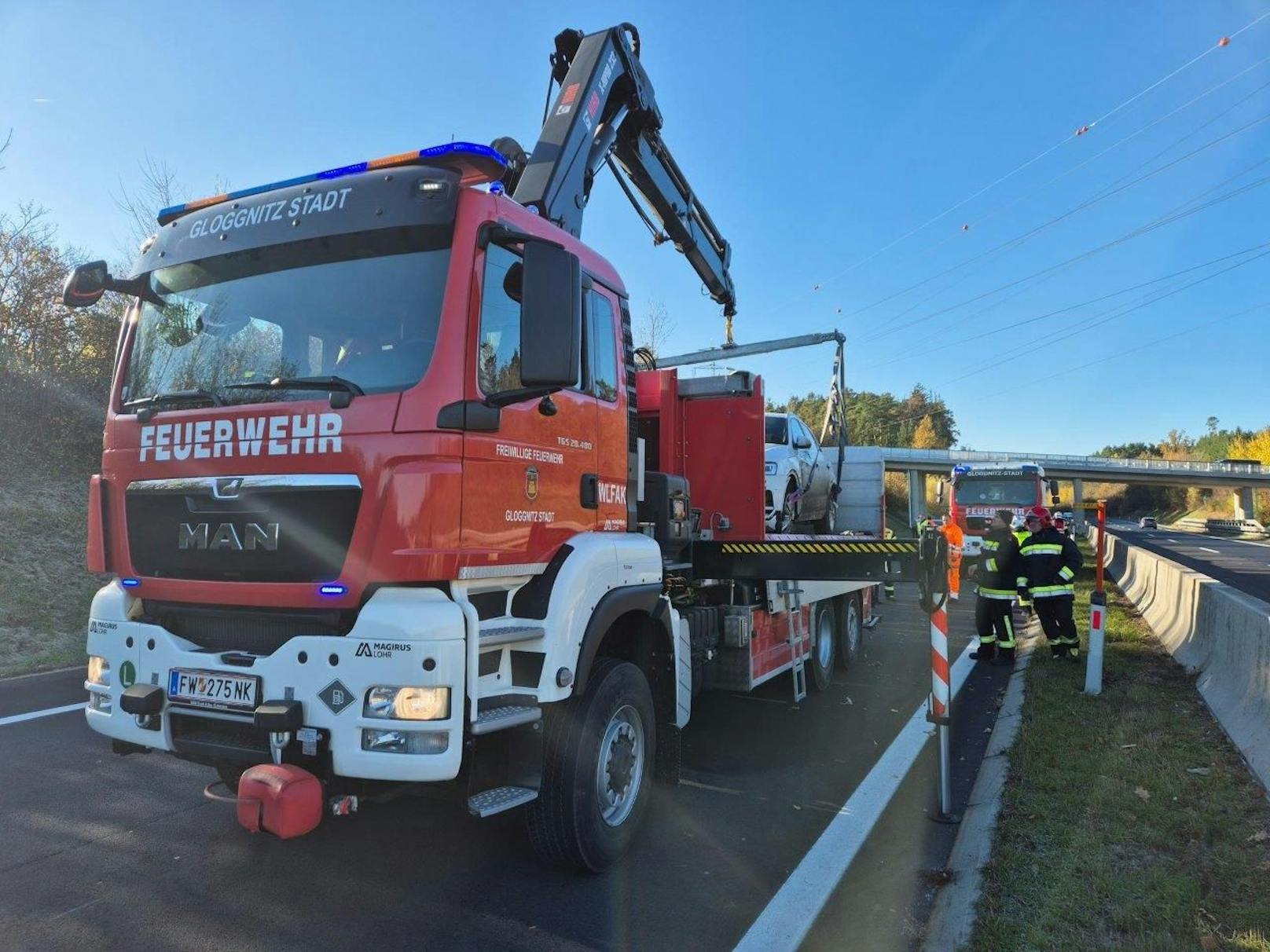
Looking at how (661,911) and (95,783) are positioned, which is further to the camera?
(95,783)

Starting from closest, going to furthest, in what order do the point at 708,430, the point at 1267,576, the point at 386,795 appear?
the point at 386,795 < the point at 708,430 < the point at 1267,576

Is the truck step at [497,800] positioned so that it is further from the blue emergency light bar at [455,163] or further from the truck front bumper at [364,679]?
the blue emergency light bar at [455,163]

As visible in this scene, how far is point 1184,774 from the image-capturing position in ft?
15.2

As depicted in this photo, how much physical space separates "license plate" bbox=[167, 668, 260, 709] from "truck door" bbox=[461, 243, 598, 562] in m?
1.02

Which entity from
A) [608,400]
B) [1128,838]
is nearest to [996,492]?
[1128,838]

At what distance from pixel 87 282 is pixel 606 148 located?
139 inches

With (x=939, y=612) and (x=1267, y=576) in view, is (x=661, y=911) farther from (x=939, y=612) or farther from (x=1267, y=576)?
(x=1267, y=576)

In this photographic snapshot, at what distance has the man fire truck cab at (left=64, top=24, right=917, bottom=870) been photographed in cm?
306

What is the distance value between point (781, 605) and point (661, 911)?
3.34 m

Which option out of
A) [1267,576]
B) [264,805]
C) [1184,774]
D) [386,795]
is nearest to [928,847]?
[1184,774]

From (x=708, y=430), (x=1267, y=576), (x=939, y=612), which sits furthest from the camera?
(x=1267, y=576)

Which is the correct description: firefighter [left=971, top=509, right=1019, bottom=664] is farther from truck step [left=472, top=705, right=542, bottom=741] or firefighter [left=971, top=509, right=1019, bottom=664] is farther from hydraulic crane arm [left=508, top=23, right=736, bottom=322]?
truck step [left=472, top=705, right=542, bottom=741]

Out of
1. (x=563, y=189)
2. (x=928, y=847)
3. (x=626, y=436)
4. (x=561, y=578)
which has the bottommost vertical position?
(x=928, y=847)

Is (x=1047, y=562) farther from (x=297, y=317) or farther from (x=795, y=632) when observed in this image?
(x=297, y=317)
